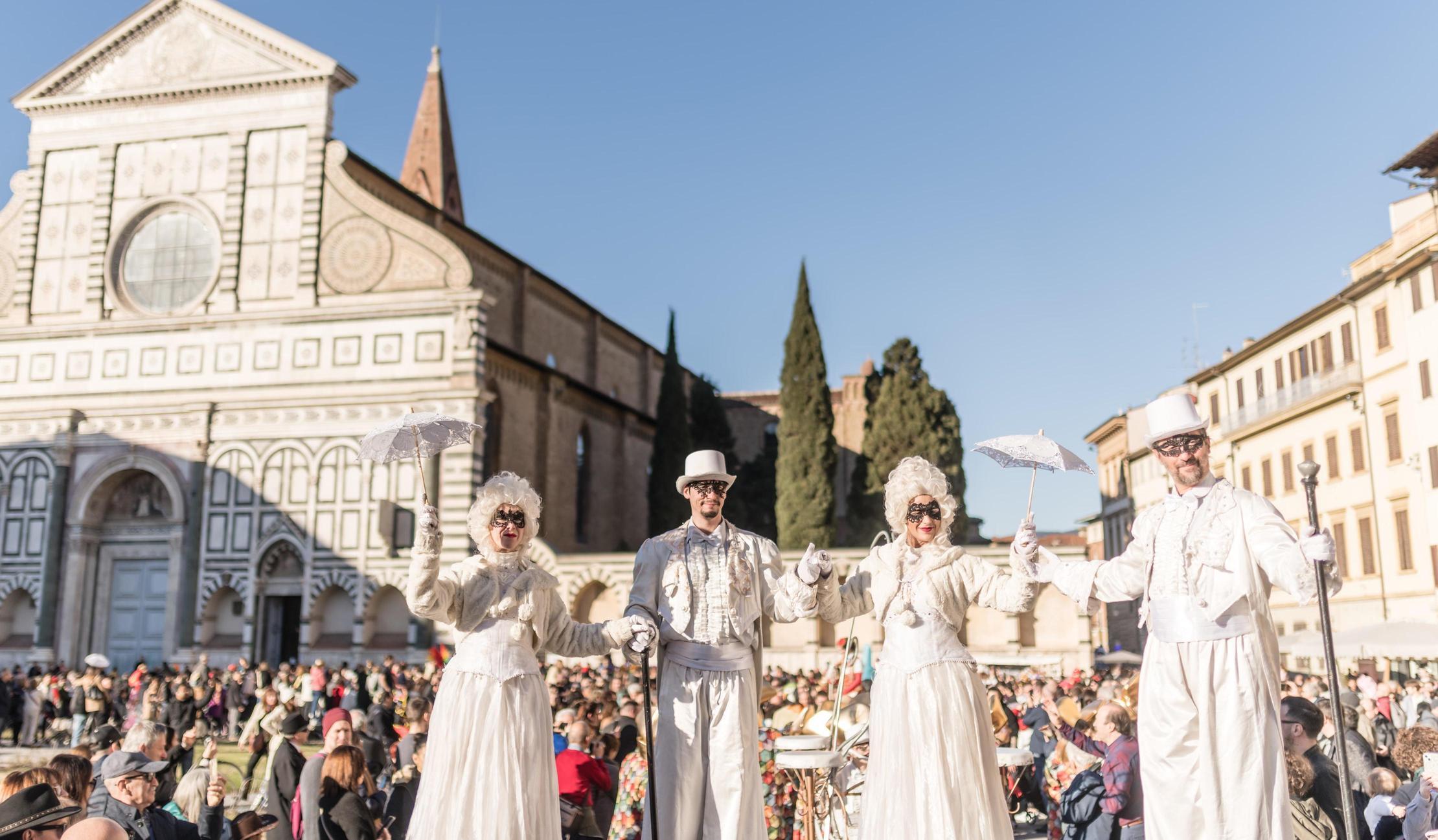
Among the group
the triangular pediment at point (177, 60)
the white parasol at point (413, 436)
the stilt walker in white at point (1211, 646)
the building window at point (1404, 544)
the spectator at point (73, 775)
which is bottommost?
the spectator at point (73, 775)

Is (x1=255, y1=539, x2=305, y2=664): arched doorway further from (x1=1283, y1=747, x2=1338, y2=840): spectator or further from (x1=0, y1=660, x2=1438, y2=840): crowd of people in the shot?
(x1=1283, y1=747, x2=1338, y2=840): spectator

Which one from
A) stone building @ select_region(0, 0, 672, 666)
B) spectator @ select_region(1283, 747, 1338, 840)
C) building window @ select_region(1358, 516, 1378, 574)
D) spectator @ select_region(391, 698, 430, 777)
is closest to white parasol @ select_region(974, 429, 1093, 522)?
spectator @ select_region(1283, 747, 1338, 840)

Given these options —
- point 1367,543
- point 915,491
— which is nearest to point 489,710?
point 915,491

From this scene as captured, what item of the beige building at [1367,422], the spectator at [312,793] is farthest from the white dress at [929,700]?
the beige building at [1367,422]

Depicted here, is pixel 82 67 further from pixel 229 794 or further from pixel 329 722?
pixel 329 722

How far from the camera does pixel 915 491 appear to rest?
612 cm

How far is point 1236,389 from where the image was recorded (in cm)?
4003

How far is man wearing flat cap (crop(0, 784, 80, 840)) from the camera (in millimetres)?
3545

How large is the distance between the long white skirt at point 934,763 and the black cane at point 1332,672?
1471 mm

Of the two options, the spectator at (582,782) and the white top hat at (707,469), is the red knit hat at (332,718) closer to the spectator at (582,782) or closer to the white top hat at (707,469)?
the spectator at (582,782)

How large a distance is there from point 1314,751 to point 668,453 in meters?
31.6

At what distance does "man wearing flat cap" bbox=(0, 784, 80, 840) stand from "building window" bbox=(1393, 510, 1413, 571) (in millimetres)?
30910

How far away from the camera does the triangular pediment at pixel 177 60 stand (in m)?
29.9

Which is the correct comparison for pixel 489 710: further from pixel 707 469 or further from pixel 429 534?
pixel 707 469
